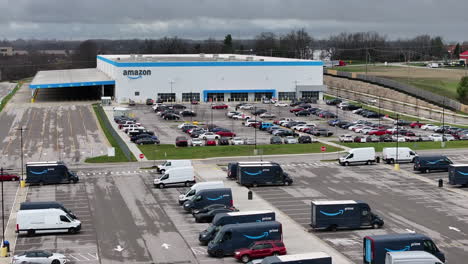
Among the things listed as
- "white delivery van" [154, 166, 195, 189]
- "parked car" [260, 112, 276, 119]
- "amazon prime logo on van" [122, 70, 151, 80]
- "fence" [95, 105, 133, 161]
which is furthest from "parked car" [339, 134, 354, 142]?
"amazon prime logo on van" [122, 70, 151, 80]

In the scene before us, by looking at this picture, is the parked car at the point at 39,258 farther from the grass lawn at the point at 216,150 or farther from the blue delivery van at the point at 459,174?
the grass lawn at the point at 216,150

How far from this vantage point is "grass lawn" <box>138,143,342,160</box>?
69.2m

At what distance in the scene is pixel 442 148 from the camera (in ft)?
241

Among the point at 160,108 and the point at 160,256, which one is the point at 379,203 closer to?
the point at 160,256

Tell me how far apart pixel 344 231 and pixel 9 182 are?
29022 millimetres

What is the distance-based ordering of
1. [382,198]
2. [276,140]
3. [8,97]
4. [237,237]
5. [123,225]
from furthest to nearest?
[8,97]
[276,140]
[382,198]
[123,225]
[237,237]

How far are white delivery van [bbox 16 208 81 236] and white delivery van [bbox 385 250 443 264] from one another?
60.9 ft

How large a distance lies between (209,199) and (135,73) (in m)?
74.3

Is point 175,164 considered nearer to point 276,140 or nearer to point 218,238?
point 276,140

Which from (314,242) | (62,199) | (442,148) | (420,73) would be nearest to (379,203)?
(314,242)

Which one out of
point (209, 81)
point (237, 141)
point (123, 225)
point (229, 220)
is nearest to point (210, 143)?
point (237, 141)

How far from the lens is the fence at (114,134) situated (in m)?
69.5

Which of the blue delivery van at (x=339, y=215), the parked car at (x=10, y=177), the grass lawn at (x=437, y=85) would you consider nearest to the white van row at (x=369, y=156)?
the blue delivery van at (x=339, y=215)

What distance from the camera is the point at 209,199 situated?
45.3 metres
